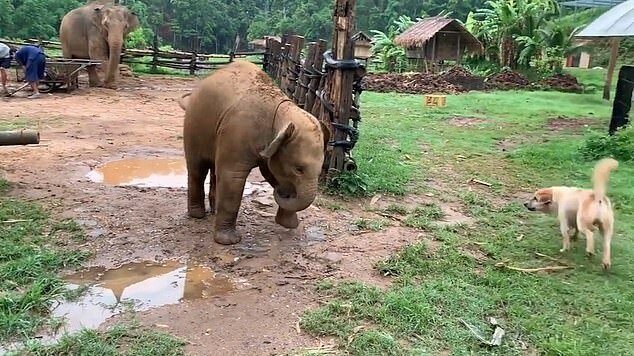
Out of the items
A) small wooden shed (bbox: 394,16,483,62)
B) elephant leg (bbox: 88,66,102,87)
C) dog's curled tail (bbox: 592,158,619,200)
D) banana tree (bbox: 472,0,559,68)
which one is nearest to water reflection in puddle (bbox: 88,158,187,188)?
dog's curled tail (bbox: 592,158,619,200)

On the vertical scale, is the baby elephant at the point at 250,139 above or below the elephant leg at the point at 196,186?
above

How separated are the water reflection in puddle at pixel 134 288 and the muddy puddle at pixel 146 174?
2.34 meters

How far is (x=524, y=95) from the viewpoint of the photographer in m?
20.3

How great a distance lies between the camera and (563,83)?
23062 mm

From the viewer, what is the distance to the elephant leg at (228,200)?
17.0 ft

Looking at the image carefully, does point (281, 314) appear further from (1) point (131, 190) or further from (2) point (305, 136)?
(1) point (131, 190)

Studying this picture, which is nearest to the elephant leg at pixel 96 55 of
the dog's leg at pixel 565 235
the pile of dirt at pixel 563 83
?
the dog's leg at pixel 565 235

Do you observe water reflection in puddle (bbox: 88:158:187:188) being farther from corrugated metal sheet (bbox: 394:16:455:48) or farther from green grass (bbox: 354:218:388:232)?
corrugated metal sheet (bbox: 394:16:455:48)

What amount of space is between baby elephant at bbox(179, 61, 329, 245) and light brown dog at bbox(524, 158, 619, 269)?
7.86 feet

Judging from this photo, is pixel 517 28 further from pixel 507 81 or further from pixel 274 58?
pixel 274 58

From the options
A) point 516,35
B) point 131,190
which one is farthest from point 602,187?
point 516,35

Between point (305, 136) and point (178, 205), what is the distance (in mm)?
2225

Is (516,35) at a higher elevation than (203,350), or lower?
higher

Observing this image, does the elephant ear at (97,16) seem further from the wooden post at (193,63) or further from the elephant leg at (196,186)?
the elephant leg at (196,186)
